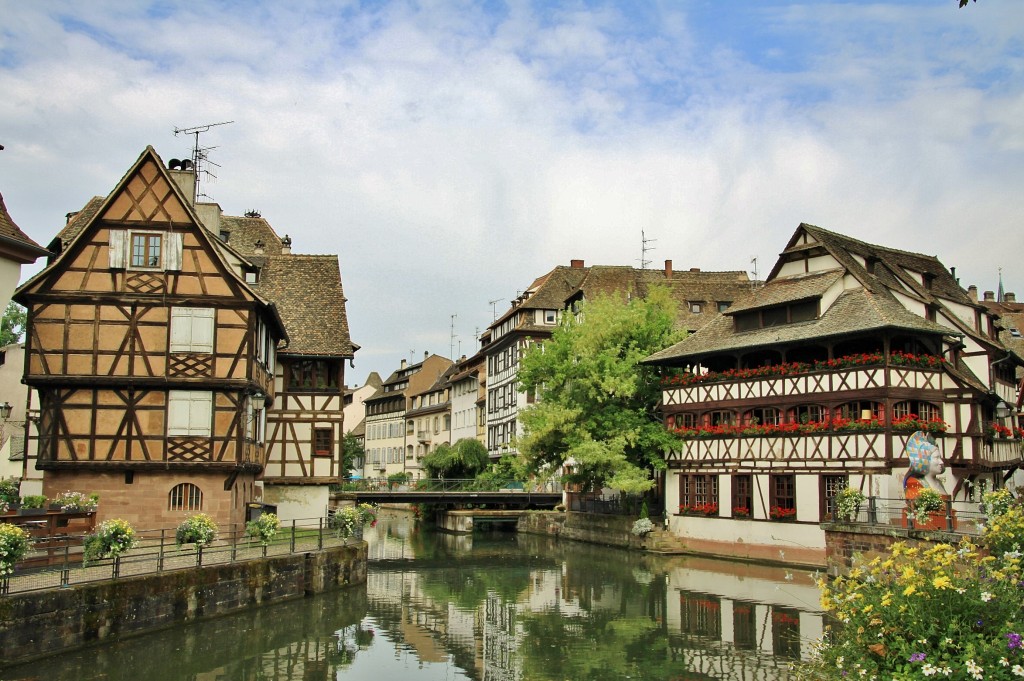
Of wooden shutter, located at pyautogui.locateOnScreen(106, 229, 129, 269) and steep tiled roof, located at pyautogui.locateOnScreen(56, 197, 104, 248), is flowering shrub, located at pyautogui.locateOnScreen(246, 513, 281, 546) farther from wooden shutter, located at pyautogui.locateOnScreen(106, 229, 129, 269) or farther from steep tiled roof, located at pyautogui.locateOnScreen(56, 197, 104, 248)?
steep tiled roof, located at pyautogui.locateOnScreen(56, 197, 104, 248)

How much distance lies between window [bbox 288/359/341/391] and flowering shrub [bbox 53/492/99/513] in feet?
35.9

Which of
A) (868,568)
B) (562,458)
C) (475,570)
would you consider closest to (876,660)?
(868,568)

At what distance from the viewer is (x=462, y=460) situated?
70125mm

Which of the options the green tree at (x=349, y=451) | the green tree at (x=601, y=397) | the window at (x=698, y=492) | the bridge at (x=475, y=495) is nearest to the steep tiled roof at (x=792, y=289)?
the green tree at (x=601, y=397)

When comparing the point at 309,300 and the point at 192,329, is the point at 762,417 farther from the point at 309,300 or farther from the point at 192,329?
the point at 192,329

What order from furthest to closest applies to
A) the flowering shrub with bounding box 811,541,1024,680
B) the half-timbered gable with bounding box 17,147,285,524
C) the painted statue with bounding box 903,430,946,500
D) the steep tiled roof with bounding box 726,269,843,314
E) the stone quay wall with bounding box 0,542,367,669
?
the steep tiled roof with bounding box 726,269,843,314, the painted statue with bounding box 903,430,946,500, the half-timbered gable with bounding box 17,147,285,524, the stone quay wall with bounding box 0,542,367,669, the flowering shrub with bounding box 811,541,1024,680

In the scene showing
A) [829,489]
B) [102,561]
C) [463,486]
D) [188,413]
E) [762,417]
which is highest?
[762,417]

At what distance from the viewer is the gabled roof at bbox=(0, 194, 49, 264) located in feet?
50.8

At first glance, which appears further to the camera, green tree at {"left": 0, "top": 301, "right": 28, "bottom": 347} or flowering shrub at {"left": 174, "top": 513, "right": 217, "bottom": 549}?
green tree at {"left": 0, "top": 301, "right": 28, "bottom": 347}

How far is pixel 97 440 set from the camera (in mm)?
28641

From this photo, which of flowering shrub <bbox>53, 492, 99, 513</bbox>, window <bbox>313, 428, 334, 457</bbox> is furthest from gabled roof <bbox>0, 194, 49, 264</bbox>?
window <bbox>313, 428, 334, 457</bbox>

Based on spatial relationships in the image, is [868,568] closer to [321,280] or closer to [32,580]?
[32,580]

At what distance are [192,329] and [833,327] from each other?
20.8 m

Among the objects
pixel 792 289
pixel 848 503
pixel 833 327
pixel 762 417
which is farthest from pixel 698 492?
pixel 848 503
